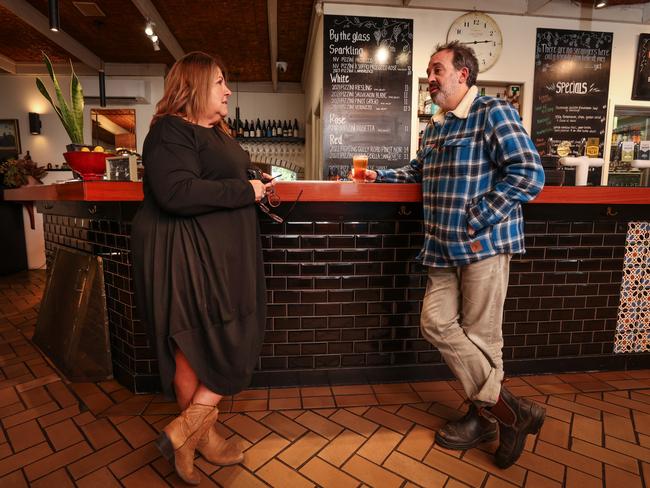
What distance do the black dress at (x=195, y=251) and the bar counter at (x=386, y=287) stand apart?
0.65 metres

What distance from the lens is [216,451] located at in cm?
158

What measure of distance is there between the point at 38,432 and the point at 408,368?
6.11 feet

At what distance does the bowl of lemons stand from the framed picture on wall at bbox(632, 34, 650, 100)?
19.1 feet

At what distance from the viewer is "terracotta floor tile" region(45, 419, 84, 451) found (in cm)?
174

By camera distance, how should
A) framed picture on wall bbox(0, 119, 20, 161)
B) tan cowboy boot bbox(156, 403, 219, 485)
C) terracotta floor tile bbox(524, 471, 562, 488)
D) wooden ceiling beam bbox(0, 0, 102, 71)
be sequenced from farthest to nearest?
framed picture on wall bbox(0, 119, 20, 161), wooden ceiling beam bbox(0, 0, 102, 71), terracotta floor tile bbox(524, 471, 562, 488), tan cowboy boot bbox(156, 403, 219, 485)

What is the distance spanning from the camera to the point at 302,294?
7.10ft

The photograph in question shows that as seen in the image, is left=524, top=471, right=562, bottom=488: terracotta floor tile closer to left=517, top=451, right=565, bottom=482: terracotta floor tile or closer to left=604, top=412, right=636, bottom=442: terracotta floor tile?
left=517, top=451, right=565, bottom=482: terracotta floor tile

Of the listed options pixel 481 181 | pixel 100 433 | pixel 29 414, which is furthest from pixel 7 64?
pixel 481 181

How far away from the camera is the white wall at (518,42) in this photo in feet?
14.5

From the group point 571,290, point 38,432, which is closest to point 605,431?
point 571,290

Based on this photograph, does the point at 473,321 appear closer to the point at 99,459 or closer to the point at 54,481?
the point at 99,459

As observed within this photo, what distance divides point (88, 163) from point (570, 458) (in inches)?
100

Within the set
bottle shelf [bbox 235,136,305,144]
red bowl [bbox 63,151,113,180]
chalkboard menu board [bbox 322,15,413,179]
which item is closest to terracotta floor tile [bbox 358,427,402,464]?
red bowl [bbox 63,151,113,180]

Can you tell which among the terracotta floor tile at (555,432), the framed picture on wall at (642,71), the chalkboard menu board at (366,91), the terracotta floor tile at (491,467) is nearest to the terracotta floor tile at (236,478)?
the terracotta floor tile at (491,467)
